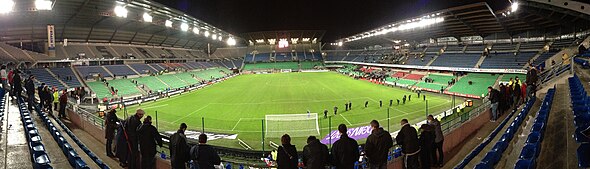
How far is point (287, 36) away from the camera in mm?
94812

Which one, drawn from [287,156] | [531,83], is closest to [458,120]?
[531,83]

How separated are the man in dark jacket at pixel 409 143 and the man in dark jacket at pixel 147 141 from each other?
4.86 meters

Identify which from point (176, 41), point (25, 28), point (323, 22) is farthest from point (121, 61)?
point (323, 22)

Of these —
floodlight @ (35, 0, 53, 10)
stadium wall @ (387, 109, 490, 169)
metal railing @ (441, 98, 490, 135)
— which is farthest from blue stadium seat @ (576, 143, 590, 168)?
floodlight @ (35, 0, 53, 10)

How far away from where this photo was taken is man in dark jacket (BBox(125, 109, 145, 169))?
619cm

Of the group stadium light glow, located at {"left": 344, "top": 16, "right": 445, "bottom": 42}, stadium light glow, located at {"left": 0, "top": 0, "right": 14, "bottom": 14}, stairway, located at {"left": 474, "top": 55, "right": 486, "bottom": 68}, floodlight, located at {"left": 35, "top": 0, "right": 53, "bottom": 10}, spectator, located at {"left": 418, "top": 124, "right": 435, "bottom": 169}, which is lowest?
spectator, located at {"left": 418, "top": 124, "right": 435, "bottom": 169}

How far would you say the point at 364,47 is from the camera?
268ft

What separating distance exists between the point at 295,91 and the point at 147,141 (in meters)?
32.5

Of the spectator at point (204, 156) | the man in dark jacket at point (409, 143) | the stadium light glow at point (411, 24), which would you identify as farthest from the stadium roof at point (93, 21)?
the man in dark jacket at point (409, 143)

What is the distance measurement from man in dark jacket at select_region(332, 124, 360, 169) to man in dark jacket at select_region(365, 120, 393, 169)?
554 mm

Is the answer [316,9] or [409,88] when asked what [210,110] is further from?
[316,9]

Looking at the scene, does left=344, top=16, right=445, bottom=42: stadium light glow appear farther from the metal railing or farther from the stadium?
the metal railing

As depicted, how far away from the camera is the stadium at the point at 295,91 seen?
20.3 ft

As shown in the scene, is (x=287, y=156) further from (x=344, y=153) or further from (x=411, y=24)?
(x=411, y=24)
